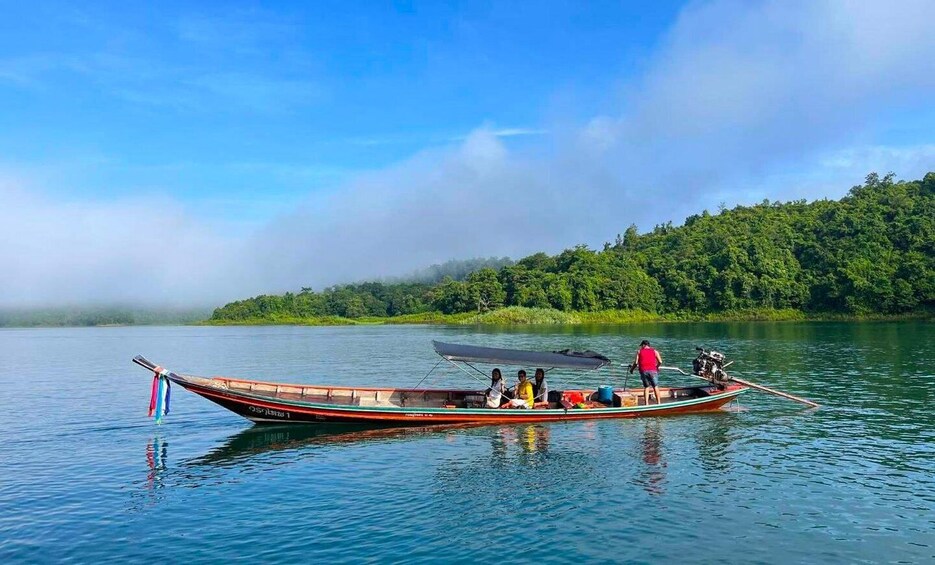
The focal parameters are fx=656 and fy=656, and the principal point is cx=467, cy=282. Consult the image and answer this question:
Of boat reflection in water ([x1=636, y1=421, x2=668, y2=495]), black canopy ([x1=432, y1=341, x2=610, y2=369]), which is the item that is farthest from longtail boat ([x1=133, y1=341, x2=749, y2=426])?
boat reflection in water ([x1=636, y1=421, x2=668, y2=495])

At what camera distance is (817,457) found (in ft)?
65.3

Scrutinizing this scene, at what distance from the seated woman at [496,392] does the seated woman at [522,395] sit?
0.51m

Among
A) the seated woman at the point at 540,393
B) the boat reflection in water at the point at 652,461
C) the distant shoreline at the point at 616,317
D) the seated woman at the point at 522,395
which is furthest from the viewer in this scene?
the distant shoreline at the point at 616,317

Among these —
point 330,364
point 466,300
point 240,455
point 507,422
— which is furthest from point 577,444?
point 466,300

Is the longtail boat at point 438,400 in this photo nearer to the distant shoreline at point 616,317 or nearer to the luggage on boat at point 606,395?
the luggage on boat at point 606,395

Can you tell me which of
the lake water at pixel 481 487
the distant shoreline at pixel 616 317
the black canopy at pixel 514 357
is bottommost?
the lake water at pixel 481 487

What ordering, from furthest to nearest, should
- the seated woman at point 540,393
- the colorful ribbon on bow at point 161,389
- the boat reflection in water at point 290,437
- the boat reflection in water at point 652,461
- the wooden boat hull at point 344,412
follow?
1. the seated woman at point 540,393
2. the wooden boat hull at point 344,412
3. the colorful ribbon on bow at point 161,389
4. the boat reflection in water at point 290,437
5. the boat reflection in water at point 652,461

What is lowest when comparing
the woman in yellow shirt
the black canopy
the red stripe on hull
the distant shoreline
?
the red stripe on hull

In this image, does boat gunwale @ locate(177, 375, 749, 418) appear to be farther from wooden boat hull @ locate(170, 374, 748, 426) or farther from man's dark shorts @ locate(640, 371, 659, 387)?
man's dark shorts @ locate(640, 371, 659, 387)

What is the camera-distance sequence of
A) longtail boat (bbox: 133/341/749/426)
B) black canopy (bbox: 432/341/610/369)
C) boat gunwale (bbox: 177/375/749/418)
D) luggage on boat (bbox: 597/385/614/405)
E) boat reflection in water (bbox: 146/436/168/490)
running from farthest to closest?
luggage on boat (bbox: 597/385/614/405) < black canopy (bbox: 432/341/610/369) < longtail boat (bbox: 133/341/749/426) < boat gunwale (bbox: 177/375/749/418) < boat reflection in water (bbox: 146/436/168/490)

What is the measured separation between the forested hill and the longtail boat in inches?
3968

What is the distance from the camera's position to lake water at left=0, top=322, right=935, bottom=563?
13312 mm

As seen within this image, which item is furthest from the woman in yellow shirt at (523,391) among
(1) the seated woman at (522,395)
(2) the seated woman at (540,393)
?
(2) the seated woman at (540,393)

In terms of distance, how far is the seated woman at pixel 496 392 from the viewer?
83.8ft
